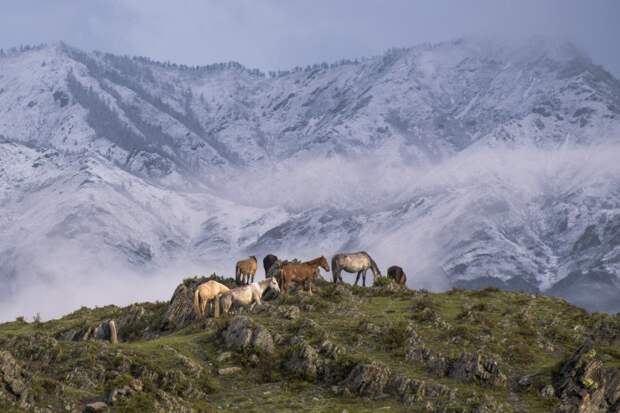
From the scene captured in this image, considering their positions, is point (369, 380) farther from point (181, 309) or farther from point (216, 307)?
point (181, 309)

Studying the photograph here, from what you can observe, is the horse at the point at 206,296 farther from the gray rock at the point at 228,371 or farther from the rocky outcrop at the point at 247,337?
the gray rock at the point at 228,371

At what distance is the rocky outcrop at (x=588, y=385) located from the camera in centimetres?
4441

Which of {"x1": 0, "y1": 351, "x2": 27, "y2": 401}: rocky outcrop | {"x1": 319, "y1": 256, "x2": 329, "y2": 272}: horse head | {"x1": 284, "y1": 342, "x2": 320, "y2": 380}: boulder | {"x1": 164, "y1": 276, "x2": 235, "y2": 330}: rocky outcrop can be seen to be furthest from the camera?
{"x1": 319, "y1": 256, "x2": 329, "y2": 272}: horse head

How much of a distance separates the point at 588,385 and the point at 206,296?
24234 millimetres

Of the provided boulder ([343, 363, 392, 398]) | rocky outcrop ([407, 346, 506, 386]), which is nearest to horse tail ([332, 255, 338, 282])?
rocky outcrop ([407, 346, 506, 386])

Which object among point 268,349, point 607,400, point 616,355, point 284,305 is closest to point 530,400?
point 607,400

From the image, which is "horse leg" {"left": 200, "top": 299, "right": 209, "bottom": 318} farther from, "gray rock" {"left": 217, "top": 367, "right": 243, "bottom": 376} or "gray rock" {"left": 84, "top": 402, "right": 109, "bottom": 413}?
"gray rock" {"left": 84, "top": 402, "right": 109, "bottom": 413}

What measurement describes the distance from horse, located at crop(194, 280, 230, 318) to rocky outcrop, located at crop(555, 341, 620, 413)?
71.4 feet

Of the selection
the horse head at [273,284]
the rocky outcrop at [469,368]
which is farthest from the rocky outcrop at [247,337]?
the horse head at [273,284]

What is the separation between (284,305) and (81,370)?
16706 millimetres

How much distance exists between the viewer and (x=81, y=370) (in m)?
46.4

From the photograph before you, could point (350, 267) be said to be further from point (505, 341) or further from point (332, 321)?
point (505, 341)

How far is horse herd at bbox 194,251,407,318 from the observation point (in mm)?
60438

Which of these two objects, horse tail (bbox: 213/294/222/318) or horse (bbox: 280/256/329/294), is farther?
horse (bbox: 280/256/329/294)
